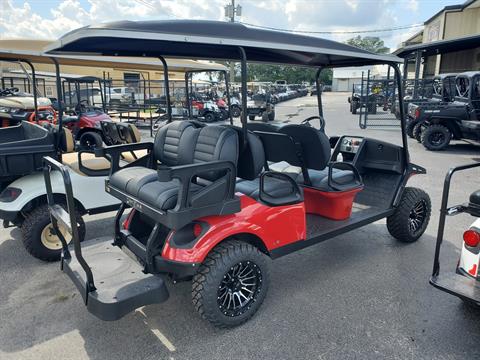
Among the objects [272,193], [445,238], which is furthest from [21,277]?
[445,238]

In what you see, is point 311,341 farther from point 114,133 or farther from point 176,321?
point 114,133

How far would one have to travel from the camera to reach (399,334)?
2551 mm

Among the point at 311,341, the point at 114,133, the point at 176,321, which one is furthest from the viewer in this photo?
the point at 114,133

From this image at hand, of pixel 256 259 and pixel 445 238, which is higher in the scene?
pixel 256 259

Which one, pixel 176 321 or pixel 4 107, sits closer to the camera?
pixel 176 321

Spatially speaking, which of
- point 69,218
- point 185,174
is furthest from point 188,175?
point 69,218

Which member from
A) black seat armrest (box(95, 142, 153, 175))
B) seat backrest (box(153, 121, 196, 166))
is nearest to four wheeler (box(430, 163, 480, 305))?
seat backrest (box(153, 121, 196, 166))

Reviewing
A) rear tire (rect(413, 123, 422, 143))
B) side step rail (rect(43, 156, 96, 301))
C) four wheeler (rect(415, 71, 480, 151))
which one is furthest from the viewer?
rear tire (rect(413, 123, 422, 143))

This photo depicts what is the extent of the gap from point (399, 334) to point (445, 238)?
1.96m

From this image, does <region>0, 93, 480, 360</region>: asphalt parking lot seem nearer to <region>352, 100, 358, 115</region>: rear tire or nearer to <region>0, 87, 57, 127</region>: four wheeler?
<region>0, 87, 57, 127</region>: four wheeler

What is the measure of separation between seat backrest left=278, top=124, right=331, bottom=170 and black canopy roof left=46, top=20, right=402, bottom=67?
634 millimetres

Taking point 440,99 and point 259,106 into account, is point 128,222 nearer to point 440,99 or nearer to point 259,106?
point 440,99

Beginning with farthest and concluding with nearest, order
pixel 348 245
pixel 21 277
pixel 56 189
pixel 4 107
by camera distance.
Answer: pixel 4 107 < pixel 348 245 < pixel 56 189 < pixel 21 277

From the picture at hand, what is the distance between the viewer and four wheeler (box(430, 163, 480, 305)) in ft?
7.66
